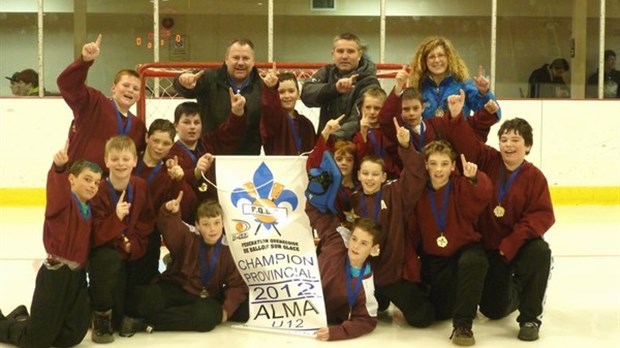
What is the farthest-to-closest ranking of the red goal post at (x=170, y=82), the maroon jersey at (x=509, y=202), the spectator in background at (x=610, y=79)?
the spectator in background at (x=610, y=79) < the red goal post at (x=170, y=82) < the maroon jersey at (x=509, y=202)

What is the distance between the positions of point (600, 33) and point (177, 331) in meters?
7.69

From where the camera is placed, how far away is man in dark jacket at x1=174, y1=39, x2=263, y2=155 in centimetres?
591

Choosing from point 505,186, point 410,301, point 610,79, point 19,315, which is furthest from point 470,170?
point 610,79

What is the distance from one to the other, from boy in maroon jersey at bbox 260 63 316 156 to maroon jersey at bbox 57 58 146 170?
0.86m

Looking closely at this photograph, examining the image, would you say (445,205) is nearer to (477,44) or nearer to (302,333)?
(302,333)

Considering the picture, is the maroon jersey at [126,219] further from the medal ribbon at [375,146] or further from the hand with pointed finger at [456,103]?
the hand with pointed finger at [456,103]

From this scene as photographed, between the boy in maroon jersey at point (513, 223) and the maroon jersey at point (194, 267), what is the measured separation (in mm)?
1381

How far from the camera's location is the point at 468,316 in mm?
4875

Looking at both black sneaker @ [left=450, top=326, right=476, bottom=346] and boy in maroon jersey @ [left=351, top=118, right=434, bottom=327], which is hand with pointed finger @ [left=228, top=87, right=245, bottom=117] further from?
black sneaker @ [left=450, top=326, right=476, bottom=346]

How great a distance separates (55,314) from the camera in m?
4.55

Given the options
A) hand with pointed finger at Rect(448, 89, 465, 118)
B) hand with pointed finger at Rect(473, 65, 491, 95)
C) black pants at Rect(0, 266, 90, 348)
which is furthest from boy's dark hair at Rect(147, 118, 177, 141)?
hand with pointed finger at Rect(473, 65, 491, 95)

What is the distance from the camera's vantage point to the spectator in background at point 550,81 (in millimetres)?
11438

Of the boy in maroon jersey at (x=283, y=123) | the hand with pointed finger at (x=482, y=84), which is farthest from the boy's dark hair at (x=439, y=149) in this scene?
the boy in maroon jersey at (x=283, y=123)

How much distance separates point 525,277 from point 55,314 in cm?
239
